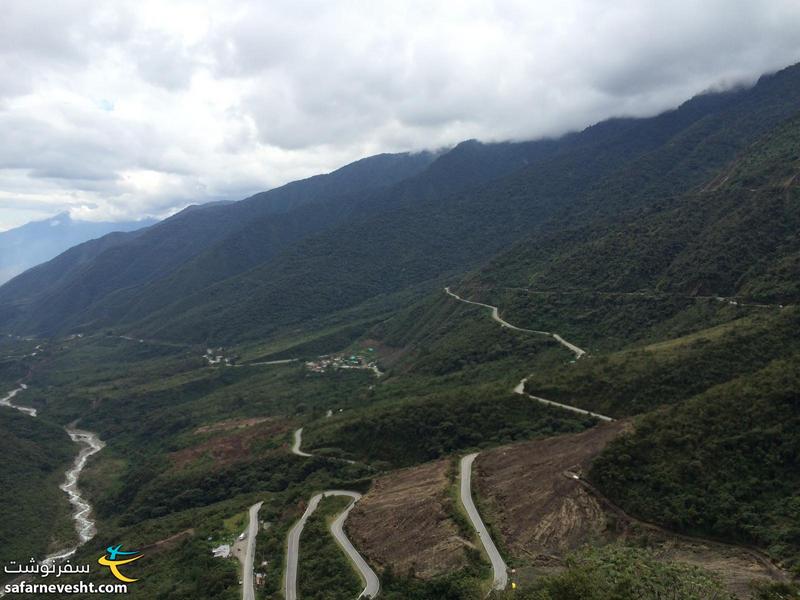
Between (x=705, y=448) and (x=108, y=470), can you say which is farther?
(x=108, y=470)

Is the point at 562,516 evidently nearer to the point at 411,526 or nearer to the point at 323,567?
the point at 411,526

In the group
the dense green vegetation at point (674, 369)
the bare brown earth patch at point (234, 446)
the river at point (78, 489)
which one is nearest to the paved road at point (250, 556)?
the bare brown earth patch at point (234, 446)

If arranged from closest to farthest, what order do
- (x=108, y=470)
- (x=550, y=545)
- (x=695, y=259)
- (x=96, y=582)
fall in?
(x=550, y=545) → (x=96, y=582) → (x=695, y=259) → (x=108, y=470)

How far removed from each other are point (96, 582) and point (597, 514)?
55112 mm

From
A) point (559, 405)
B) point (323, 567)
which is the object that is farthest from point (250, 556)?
point (559, 405)

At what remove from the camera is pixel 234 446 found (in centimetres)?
10206

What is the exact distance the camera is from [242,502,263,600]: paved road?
53125 millimetres

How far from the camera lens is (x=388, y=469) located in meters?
75.8

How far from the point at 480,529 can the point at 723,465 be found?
72.5 ft

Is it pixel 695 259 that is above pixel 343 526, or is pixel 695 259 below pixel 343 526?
Answer: above

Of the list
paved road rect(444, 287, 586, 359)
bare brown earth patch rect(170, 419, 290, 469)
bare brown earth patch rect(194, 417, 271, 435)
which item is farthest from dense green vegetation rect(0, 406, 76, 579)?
paved road rect(444, 287, 586, 359)

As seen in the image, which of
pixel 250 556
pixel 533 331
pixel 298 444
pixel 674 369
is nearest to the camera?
pixel 250 556

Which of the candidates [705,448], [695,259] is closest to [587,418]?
[705,448]

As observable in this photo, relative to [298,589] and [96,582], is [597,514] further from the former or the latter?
[96,582]
